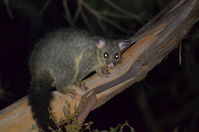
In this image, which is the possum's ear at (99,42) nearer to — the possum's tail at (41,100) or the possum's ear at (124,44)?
the possum's ear at (124,44)

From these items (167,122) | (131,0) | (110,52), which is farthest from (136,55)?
(167,122)

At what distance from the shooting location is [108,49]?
572cm

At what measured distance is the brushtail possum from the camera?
5.18 meters

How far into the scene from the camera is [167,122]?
419 inches

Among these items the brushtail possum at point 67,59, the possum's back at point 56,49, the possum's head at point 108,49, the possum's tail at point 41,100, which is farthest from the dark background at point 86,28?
the possum's tail at point 41,100

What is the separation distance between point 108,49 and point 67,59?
2.22ft

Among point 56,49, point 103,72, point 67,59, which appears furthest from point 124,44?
point 56,49

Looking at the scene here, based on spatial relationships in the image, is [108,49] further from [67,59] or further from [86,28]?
→ [86,28]

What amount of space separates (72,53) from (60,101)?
2.55 ft

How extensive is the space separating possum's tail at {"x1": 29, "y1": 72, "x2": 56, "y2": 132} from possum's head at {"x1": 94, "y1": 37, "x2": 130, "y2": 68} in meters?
0.82

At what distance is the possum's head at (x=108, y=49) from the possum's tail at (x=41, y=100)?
0.82 m

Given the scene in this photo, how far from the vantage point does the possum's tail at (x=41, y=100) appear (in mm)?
4383

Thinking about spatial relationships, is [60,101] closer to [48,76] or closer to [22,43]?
[48,76]

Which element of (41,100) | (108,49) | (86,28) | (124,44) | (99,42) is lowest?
(41,100)
